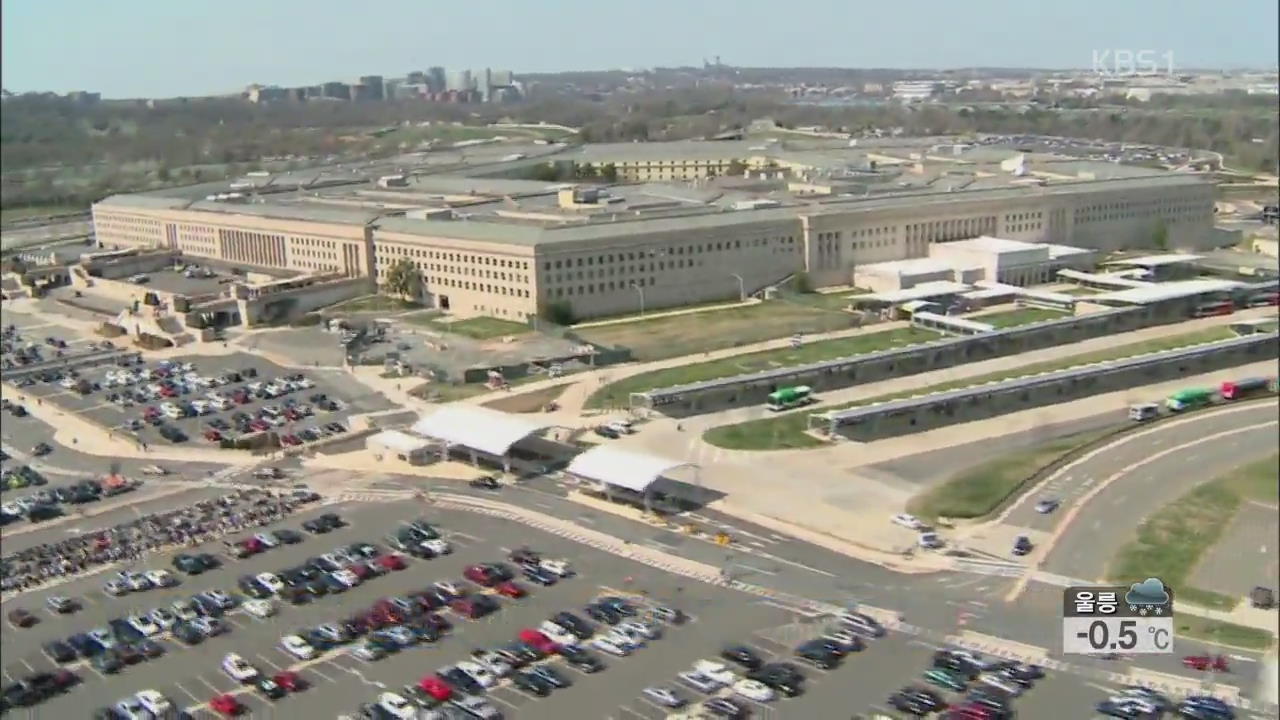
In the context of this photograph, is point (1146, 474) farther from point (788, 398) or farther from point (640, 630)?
point (640, 630)

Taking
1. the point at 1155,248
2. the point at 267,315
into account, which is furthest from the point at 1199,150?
the point at 267,315

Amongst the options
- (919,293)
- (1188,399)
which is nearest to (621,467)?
(1188,399)

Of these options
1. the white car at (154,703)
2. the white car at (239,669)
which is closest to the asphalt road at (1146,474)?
the white car at (239,669)

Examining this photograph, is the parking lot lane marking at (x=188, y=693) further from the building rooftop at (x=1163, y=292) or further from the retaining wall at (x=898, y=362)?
the building rooftop at (x=1163, y=292)

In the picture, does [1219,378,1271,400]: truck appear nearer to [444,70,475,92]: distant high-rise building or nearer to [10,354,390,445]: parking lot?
[10,354,390,445]: parking lot

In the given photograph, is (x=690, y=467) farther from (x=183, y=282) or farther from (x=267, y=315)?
(x=183, y=282)

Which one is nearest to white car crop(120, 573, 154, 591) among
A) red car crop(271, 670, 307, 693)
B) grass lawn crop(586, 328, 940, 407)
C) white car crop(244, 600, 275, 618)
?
white car crop(244, 600, 275, 618)
